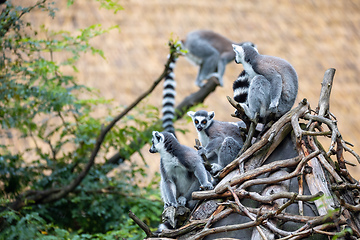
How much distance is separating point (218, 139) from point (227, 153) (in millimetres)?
249

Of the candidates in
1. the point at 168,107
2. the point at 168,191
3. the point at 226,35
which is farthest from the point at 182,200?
the point at 226,35

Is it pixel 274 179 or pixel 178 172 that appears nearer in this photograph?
pixel 274 179

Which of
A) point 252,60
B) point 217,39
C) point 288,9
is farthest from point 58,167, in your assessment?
point 288,9

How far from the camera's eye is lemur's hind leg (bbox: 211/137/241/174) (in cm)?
318

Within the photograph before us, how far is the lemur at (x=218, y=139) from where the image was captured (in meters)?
3.19

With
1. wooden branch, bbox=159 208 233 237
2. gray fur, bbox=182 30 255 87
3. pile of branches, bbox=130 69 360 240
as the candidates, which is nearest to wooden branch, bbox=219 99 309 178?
pile of branches, bbox=130 69 360 240

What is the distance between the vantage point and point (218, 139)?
3.42m

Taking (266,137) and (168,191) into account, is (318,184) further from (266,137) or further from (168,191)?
(168,191)

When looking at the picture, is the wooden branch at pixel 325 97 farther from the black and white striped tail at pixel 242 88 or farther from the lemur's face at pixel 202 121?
the lemur's face at pixel 202 121

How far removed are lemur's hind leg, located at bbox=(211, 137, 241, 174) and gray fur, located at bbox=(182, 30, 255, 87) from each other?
18.6 ft

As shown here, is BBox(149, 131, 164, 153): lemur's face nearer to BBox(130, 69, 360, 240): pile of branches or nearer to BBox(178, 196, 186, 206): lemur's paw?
BBox(178, 196, 186, 206): lemur's paw

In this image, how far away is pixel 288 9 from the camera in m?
10.9

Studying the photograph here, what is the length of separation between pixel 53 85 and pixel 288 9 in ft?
24.0

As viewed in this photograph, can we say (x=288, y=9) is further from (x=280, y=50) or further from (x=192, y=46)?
(x=192, y=46)
